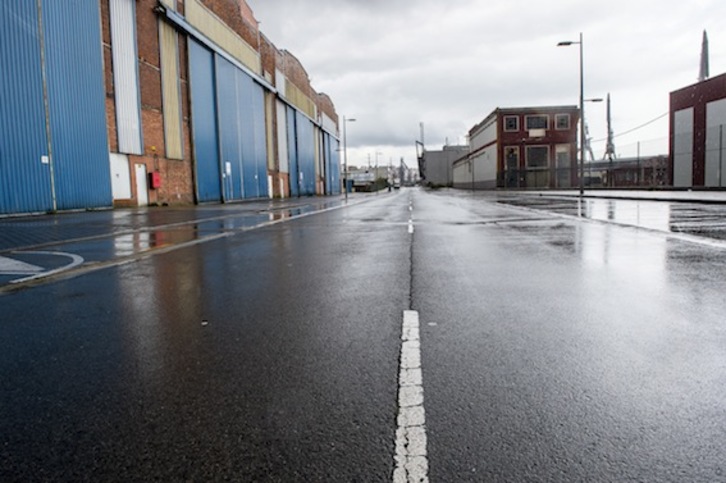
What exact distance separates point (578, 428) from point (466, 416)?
517mm

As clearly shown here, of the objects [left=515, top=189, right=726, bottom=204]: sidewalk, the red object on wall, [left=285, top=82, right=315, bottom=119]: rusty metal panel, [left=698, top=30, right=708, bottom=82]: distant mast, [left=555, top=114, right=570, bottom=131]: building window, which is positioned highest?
[left=698, top=30, right=708, bottom=82]: distant mast

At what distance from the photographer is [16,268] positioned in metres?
7.96

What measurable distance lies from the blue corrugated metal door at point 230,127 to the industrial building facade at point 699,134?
35.6 metres

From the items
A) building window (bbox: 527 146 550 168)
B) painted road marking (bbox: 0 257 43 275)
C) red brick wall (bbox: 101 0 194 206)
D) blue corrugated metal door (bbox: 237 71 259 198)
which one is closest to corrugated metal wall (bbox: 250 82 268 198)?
blue corrugated metal door (bbox: 237 71 259 198)

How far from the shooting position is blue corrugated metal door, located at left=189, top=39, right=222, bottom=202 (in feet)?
124

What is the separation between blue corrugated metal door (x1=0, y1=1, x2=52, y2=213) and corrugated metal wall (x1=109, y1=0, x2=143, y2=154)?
591cm

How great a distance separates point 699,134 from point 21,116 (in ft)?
157

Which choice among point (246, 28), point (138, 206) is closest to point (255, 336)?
point (138, 206)

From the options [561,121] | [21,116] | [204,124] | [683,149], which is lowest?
[683,149]

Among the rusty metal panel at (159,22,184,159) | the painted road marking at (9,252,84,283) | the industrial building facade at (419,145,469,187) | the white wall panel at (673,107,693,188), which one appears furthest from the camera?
the industrial building facade at (419,145,469,187)

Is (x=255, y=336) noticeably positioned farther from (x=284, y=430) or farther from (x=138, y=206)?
(x=138, y=206)

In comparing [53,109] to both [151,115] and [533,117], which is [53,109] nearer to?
[151,115]

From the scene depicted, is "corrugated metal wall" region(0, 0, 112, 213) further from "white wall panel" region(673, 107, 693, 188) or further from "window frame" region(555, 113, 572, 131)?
"window frame" region(555, 113, 572, 131)

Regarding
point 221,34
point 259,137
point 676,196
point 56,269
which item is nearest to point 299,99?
point 259,137
